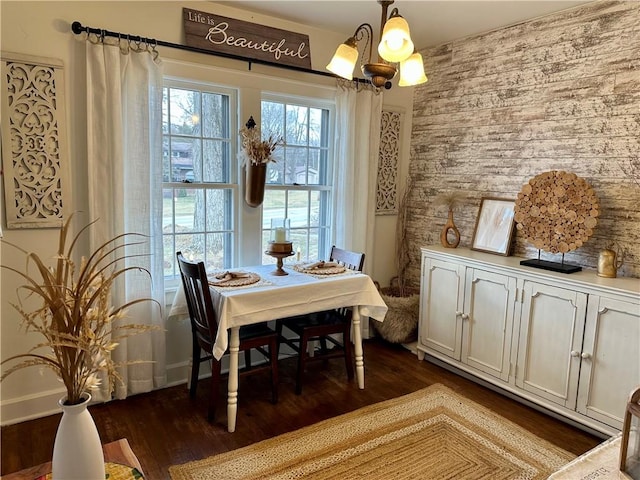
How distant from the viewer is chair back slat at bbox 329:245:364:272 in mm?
3088

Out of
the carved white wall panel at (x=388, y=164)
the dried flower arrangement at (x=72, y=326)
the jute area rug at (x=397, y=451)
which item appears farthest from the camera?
the carved white wall panel at (x=388, y=164)

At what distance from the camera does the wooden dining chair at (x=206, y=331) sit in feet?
7.95

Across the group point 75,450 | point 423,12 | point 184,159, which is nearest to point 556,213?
point 423,12

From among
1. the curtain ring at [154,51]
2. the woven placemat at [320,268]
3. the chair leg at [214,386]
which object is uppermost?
the curtain ring at [154,51]

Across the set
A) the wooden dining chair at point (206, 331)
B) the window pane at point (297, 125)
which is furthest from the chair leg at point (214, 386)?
the window pane at point (297, 125)

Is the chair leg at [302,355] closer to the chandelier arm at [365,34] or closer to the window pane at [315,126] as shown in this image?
the window pane at [315,126]

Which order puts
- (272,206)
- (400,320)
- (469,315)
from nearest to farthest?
1. (469,315)
2. (272,206)
3. (400,320)

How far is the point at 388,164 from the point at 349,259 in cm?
118

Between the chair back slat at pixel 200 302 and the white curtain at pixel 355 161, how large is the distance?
1.39m

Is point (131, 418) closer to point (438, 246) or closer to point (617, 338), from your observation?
point (438, 246)

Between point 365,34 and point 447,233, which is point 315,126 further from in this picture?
point 447,233

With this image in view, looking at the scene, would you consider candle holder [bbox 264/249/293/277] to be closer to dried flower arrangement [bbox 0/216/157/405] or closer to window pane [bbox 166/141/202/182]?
window pane [bbox 166/141/202/182]

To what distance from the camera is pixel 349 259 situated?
10.5ft

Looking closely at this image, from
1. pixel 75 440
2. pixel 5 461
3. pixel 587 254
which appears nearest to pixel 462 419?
pixel 587 254
